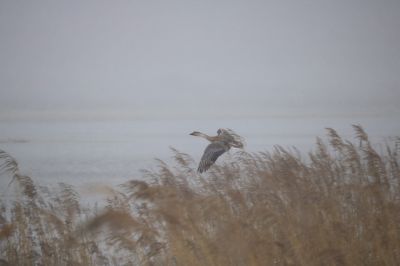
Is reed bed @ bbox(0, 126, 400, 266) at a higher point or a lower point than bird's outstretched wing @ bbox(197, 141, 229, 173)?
lower

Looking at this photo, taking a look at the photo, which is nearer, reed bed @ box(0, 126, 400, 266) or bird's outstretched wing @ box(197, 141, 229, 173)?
reed bed @ box(0, 126, 400, 266)

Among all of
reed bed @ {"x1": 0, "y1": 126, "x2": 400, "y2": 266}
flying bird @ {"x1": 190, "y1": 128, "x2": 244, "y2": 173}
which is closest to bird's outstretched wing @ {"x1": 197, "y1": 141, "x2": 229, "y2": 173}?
flying bird @ {"x1": 190, "y1": 128, "x2": 244, "y2": 173}

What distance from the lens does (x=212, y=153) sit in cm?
809

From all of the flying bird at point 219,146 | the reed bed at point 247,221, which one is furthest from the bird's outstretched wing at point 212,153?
the reed bed at point 247,221

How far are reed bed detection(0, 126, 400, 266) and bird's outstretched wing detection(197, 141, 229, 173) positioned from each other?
0.54 metres

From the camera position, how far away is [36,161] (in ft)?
66.4

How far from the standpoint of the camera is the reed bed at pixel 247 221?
410cm

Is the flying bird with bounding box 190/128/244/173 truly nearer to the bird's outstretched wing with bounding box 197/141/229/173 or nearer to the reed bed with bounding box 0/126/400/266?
the bird's outstretched wing with bounding box 197/141/229/173

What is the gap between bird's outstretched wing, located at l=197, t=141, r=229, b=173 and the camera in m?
7.68

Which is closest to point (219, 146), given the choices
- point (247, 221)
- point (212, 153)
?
point (212, 153)

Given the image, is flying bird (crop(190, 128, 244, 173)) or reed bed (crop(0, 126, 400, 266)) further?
flying bird (crop(190, 128, 244, 173))

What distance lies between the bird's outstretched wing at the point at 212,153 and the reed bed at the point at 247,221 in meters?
0.54

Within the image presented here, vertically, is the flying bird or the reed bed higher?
the flying bird

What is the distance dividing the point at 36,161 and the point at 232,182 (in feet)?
52.3
